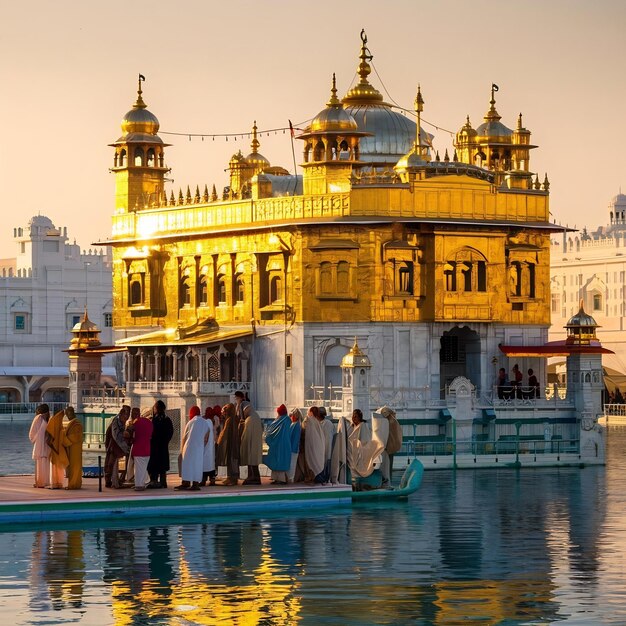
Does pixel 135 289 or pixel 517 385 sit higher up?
pixel 135 289

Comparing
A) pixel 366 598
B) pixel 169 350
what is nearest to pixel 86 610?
pixel 366 598

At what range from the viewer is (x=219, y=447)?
24.8m

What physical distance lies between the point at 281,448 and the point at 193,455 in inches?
57.9

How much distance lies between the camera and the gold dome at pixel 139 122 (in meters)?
47.5

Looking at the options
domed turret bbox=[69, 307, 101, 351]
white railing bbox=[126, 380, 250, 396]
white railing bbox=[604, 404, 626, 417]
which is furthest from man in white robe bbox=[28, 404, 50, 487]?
white railing bbox=[604, 404, 626, 417]

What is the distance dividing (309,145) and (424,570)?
79.0ft

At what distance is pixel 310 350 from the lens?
4075cm

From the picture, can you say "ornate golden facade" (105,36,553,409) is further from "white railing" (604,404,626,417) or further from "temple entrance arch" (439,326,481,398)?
"white railing" (604,404,626,417)

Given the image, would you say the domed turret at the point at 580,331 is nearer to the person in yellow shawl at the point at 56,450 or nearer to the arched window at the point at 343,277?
the arched window at the point at 343,277

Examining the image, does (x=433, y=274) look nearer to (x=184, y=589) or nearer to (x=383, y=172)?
(x=383, y=172)

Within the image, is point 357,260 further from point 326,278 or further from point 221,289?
point 221,289

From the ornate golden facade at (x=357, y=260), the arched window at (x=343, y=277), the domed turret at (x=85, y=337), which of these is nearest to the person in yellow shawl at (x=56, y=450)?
the ornate golden facade at (x=357, y=260)

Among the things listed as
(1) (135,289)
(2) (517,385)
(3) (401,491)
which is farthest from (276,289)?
(3) (401,491)

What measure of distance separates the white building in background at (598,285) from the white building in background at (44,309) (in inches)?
757
